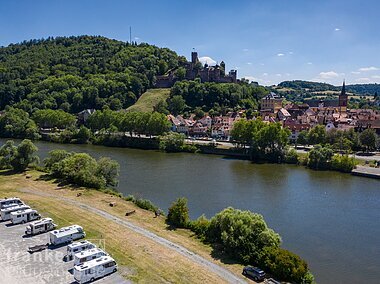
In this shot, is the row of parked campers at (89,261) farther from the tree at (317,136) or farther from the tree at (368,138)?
the tree at (317,136)

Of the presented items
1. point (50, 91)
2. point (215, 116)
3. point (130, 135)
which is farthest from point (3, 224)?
point (50, 91)

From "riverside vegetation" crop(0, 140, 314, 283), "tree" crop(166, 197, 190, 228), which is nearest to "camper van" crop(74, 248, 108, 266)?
"riverside vegetation" crop(0, 140, 314, 283)

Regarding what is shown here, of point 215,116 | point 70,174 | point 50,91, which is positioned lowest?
point 70,174

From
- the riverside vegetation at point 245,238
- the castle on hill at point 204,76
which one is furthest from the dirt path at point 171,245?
the castle on hill at point 204,76

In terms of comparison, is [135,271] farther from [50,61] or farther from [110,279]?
[50,61]

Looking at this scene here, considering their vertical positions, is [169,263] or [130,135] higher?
[130,135]

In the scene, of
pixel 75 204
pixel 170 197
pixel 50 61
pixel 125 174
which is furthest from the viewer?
pixel 50 61
